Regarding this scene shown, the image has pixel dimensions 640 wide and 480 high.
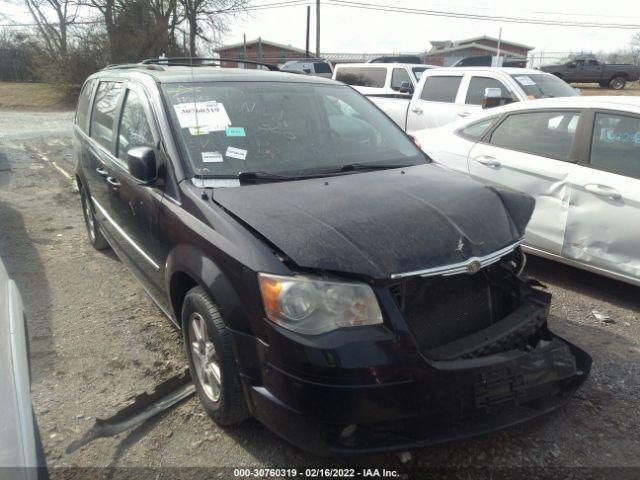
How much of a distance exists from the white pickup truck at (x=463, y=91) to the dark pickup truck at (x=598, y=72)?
72.2 ft

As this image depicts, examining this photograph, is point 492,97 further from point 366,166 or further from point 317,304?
point 317,304

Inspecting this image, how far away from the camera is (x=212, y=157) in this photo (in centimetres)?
Result: 288

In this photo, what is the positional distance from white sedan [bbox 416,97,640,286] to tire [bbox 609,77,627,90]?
1104 inches

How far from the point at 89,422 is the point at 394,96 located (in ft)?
33.7

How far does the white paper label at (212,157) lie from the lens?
2861mm

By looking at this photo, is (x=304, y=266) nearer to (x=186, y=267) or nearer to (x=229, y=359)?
(x=229, y=359)

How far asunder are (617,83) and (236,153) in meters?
31.3

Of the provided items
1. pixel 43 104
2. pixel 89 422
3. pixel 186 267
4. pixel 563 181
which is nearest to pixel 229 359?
pixel 186 267

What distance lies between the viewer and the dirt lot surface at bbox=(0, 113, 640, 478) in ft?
8.22

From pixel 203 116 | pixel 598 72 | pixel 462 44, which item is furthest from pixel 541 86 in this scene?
pixel 462 44

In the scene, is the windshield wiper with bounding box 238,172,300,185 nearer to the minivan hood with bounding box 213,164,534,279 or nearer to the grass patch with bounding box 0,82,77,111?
the minivan hood with bounding box 213,164,534,279

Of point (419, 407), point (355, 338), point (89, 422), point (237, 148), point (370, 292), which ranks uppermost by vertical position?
point (237, 148)

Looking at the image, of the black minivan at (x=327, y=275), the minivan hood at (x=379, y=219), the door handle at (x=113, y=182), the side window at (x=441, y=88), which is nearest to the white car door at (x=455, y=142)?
the black minivan at (x=327, y=275)

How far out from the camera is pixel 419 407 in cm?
209
